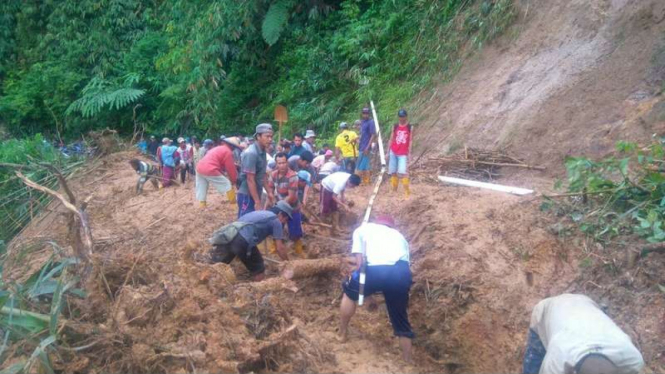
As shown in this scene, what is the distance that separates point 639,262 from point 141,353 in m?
4.61

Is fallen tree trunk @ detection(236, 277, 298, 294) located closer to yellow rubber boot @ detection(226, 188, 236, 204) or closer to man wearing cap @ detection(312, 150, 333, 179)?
yellow rubber boot @ detection(226, 188, 236, 204)

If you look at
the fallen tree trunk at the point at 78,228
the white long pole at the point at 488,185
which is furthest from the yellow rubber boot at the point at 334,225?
the fallen tree trunk at the point at 78,228

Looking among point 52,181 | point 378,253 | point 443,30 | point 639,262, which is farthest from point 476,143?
point 52,181

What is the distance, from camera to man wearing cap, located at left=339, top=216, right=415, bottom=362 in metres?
6.03

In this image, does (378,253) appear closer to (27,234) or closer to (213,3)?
(27,234)

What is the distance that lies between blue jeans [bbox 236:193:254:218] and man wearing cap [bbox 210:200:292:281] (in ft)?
2.45

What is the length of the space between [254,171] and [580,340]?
15.8 ft

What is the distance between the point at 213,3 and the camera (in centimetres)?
1903

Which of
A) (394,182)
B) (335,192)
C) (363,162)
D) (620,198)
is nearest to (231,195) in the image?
(335,192)

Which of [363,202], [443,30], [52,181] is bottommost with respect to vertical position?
[363,202]

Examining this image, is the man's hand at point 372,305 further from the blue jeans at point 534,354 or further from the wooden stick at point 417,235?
the blue jeans at point 534,354

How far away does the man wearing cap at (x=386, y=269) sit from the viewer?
6.03m

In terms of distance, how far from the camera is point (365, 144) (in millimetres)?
11609

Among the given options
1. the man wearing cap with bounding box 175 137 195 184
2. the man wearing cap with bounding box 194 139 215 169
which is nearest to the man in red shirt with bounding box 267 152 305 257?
the man wearing cap with bounding box 194 139 215 169
